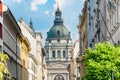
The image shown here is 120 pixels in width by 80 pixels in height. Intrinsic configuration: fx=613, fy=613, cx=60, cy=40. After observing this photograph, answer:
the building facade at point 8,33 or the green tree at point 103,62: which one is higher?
the building facade at point 8,33

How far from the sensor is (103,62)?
4872cm

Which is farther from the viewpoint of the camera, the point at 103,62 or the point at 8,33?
the point at 8,33

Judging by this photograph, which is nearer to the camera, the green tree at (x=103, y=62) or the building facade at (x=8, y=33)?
the green tree at (x=103, y=62)

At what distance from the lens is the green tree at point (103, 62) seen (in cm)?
4772

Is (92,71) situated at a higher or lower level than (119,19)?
lower

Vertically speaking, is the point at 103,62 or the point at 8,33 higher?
the point at 8,33

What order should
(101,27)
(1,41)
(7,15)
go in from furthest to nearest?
(101,27) < (7,15) < (1,41)

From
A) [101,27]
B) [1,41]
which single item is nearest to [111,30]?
[101,27]

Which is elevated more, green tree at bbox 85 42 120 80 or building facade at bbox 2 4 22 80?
building facade at bbox 2 4 22 80

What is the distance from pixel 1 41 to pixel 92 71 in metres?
7.58

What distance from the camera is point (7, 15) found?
54812 mm

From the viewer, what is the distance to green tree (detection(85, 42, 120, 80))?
157 feet

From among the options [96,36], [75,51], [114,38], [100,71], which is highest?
[75,51]

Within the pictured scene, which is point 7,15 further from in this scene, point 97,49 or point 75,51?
point 75,51
